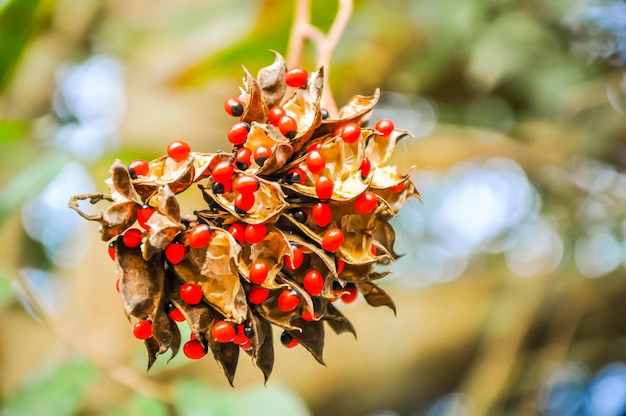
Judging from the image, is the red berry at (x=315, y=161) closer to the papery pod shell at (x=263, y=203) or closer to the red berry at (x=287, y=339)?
the papery pod shell at (x=263, y=203)

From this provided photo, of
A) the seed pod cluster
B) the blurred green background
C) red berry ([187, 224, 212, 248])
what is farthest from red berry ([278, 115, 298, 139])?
the blurred green background

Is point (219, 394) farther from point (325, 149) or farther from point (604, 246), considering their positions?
point (604, 246)

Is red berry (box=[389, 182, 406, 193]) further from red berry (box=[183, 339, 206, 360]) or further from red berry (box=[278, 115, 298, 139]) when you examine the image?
red berry (box=[183, 339, 206, 360])

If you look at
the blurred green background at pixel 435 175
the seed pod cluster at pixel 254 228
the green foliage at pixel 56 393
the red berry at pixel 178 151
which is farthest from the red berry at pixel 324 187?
the blurred green background at pixel 435 175

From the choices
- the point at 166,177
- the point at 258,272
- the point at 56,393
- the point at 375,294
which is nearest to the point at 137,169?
the point at 166,177

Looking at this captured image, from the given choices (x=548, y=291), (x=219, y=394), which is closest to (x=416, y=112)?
(x=548, y=291)

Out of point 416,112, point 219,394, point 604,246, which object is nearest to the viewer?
point 219,394
